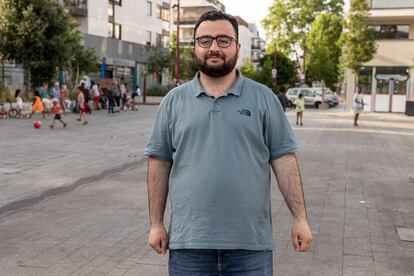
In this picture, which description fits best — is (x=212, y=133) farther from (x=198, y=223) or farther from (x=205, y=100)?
(x=198, y=223)

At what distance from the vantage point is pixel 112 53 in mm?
43531

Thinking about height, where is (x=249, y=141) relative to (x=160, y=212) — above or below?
above

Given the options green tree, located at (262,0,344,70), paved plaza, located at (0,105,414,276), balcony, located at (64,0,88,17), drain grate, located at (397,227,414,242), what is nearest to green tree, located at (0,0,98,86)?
balcony, located at (64,0,88,17)

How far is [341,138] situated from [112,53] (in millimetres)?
29479

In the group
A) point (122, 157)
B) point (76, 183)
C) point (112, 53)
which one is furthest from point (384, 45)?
point (76, 183)

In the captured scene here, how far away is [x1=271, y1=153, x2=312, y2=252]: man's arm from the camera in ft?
8.22

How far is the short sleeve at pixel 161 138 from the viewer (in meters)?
2.54

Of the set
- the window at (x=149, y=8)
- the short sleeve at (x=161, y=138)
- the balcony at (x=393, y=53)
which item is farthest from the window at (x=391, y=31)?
the short sleeve at (x=161, y=138)

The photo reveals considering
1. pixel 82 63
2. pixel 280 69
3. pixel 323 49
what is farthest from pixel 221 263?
pixel 323 49

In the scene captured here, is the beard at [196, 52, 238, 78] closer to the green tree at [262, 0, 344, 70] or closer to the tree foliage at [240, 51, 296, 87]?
the tree foliage at [240, 51, 296, 87]

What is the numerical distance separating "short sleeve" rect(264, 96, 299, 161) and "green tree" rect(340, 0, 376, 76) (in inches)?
1292

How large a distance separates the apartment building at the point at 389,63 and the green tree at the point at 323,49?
912 inches

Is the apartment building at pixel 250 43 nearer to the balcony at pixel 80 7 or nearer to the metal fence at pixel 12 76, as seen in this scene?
the balcony at pixel 80 7

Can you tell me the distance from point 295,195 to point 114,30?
4378 cm
